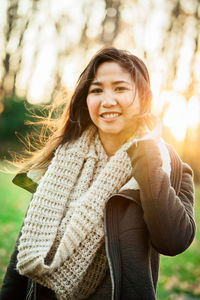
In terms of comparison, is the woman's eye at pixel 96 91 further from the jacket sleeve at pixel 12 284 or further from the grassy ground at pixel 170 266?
the grassy ground at pixel 170 266

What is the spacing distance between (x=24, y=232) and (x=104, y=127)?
35.0 inches

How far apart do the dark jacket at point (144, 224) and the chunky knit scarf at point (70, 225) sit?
0.13m

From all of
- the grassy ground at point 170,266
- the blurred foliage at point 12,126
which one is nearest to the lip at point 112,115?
the grassy ground at point 170,266

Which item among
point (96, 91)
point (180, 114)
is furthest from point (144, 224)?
point (180, 114)

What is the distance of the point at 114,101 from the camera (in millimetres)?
2086

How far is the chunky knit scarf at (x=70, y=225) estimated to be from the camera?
76.3 inches

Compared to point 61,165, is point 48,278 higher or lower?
lower

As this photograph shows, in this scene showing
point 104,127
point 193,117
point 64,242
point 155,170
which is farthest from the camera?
point 193,117

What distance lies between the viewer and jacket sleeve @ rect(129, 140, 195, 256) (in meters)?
1.67

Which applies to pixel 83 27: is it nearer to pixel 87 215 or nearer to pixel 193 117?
pixel 193 117

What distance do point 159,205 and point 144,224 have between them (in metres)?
0.21

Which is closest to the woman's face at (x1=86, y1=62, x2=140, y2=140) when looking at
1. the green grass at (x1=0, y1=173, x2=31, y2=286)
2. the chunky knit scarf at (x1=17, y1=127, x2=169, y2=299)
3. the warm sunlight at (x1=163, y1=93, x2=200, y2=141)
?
the chunky knit scarf at (x1=17, y1=127, x2=169, y2=299)

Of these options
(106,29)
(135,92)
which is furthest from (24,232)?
(106,29)

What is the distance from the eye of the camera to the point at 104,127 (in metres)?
2.14
